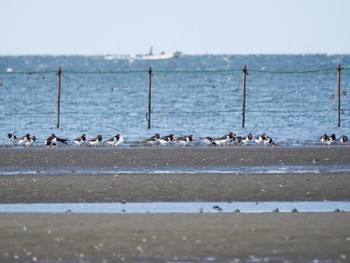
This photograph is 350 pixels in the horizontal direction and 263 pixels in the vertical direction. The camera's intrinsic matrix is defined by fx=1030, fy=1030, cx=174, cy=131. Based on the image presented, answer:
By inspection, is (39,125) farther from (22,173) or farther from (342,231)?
(342,231)

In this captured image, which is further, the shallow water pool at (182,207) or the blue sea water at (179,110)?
the blue sea water at (179,110)

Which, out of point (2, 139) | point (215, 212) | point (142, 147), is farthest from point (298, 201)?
point (2, 139)

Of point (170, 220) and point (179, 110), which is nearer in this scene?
point (170, 220)

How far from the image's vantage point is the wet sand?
13.5m

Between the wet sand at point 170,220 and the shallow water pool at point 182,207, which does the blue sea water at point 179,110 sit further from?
the shallow water pool at point 182,207

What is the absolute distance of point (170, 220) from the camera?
1608 centimetres

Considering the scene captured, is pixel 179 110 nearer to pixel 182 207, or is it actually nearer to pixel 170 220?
pixel 182 207

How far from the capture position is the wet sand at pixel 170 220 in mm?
13531

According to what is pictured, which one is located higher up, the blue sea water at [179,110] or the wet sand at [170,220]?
the blue sea water at [179,110]

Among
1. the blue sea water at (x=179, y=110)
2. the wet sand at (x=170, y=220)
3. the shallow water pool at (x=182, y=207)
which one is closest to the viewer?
the wet sand at (x=170, y=220)

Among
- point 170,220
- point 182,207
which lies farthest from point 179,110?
point 170,220

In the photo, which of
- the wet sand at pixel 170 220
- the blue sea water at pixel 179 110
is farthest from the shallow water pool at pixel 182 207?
the blue sea water at pixel 179 110

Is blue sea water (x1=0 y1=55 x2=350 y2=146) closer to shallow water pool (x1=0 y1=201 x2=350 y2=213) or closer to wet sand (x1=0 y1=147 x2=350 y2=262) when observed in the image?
Result: wet sand (x1=0 y1=147 x2=350 y2=262)

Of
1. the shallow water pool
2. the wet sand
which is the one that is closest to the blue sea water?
the wet sand
